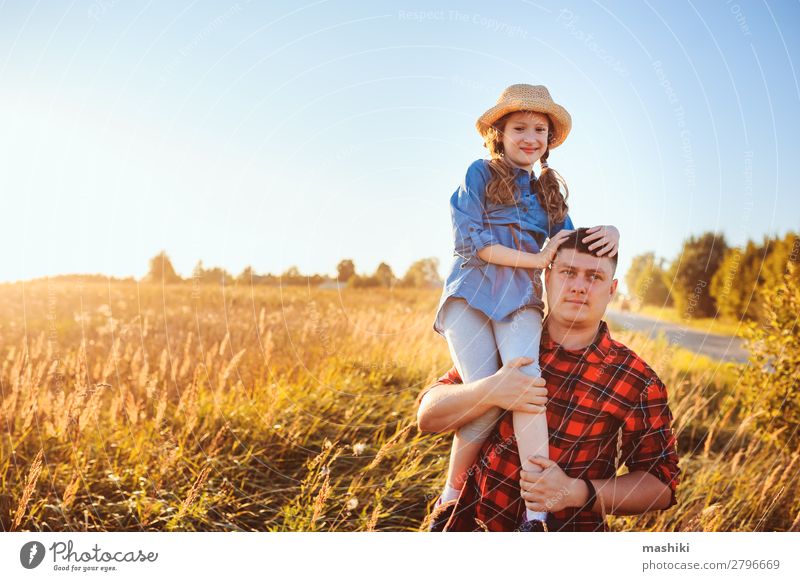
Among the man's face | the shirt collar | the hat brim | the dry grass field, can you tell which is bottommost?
the dry grass field

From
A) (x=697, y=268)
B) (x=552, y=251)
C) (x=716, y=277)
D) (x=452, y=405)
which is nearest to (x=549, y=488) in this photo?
(x=452, y=405)

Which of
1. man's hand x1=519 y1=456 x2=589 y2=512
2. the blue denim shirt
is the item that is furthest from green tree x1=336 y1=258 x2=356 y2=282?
man's hand x1=519 y1=456 x2=589 y2=512

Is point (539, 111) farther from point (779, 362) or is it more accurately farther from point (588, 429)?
point (779, 362)

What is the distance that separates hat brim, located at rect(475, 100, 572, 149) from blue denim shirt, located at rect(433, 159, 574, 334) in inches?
10.7

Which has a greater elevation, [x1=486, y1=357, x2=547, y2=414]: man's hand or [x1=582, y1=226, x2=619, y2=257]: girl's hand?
[x1=582, y1=226, x2=619, y2=257]: girl's hand

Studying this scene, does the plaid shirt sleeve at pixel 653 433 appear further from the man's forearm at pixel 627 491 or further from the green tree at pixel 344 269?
the green tree at pixel 344 269

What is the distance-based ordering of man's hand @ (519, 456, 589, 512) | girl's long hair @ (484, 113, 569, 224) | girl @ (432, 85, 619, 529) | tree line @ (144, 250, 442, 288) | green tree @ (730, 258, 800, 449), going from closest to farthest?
man's hand @ (519, 456, 589, 512) → girl @ (432, 85, 619, 529) → girl's long hair @ (484, 113, 569, 224) → green tree @ (730, 258, 800, 449) → tree line @ (144, 250, 442, 288)

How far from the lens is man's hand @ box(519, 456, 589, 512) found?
2.74 meters

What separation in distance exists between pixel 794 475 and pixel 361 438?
2.94 meters

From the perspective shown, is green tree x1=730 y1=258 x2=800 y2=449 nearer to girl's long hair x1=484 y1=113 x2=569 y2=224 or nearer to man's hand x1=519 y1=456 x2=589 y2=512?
girl's long hair x1=484 y1=113 x2=569 y2=224

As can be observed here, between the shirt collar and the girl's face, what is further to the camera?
the girl's face

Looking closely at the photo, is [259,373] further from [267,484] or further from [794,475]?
[794,475]

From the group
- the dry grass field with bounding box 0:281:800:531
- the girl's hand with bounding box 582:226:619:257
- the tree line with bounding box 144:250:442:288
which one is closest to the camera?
the girl's hand with bounding box 582:226:619:257
